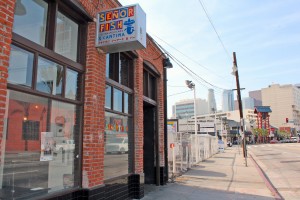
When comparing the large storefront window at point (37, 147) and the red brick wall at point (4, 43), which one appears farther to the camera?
the large storefront window at point (37, 147)

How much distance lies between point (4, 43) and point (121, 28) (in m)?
2.55

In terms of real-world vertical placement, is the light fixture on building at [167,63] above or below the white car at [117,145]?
above

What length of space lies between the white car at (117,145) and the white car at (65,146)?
1252mm

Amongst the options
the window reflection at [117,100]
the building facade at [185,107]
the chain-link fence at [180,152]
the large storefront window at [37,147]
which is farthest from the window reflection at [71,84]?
the building facade at [185,107]

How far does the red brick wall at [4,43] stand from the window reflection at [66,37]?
133 cm

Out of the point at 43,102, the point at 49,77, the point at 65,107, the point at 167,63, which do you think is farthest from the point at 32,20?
the point at 167,63

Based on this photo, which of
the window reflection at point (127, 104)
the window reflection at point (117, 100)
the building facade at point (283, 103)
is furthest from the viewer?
the building facade at point (283, 103)

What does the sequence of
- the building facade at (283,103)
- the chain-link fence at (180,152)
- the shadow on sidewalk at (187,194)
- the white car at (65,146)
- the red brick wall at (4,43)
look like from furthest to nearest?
the building facade at (283,103), the chain-link fence at (180,152), the shadow on sidewalk at (187,194), the white car at (65,146), the red brick wall at (4,43)

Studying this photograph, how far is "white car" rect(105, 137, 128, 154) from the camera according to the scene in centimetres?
681

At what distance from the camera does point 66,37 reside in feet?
18.5

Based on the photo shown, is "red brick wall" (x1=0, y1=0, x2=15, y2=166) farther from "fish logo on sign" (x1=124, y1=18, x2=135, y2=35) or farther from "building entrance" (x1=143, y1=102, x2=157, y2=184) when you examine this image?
"building entrance" (x1=143, y1=102, x2=157, y2=184)

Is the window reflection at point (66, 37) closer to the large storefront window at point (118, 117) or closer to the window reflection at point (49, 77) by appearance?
the window reflection at point (49, 77)

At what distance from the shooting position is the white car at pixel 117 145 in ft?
22.3

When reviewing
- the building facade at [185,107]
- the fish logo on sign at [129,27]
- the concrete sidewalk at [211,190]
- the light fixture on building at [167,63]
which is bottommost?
the concrete sidewalk at [211,190]
